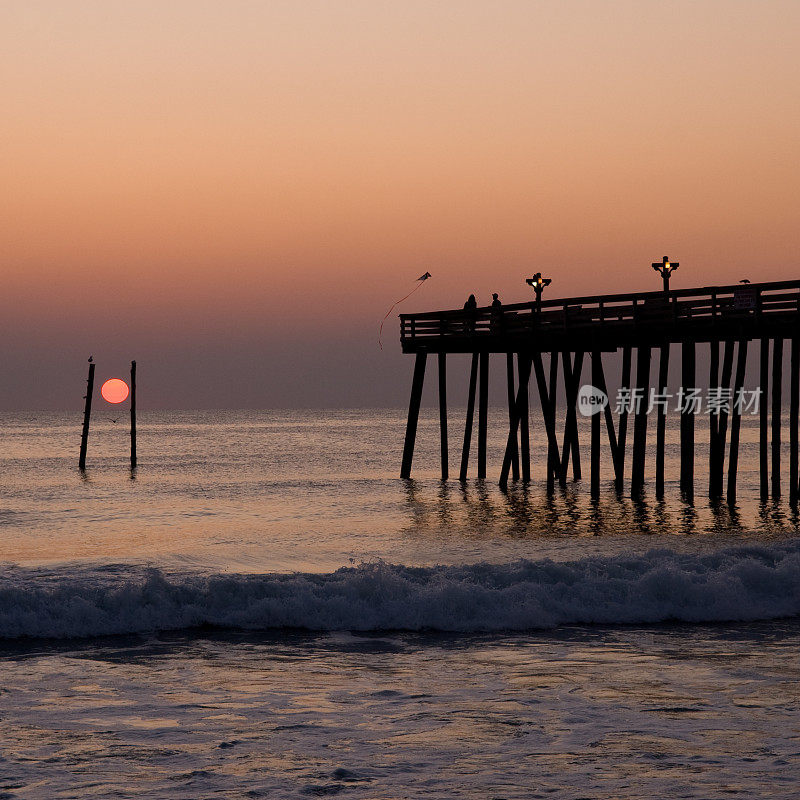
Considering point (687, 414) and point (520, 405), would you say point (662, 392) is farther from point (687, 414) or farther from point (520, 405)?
point (520, 405)

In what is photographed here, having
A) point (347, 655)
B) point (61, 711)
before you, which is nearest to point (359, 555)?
point (347, 655)

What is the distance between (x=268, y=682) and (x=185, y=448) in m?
69.8

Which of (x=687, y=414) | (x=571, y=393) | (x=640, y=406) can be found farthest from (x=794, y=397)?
(x=571, y=393)

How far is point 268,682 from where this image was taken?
10.0m

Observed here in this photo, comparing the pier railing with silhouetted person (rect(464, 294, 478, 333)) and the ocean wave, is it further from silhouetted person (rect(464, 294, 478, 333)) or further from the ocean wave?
the ocean wave

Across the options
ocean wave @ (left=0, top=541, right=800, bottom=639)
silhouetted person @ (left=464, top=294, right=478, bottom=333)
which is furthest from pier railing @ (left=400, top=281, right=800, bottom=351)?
ocean wave @ (left=0, top=541, right=800, bottom=639)

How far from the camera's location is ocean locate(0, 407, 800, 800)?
293 inches

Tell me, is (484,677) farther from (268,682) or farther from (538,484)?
(538,484)

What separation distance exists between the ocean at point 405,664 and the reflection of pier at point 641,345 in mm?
3537

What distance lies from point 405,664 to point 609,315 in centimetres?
1820

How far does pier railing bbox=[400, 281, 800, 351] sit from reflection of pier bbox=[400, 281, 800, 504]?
0.03 metres

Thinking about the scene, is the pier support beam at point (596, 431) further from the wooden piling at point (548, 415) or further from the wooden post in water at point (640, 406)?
the wooden piling at point (548, 415)

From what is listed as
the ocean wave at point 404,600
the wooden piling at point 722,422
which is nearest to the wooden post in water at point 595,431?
the wooden piling at point 722,422

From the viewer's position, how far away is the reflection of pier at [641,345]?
24578 millimetres
